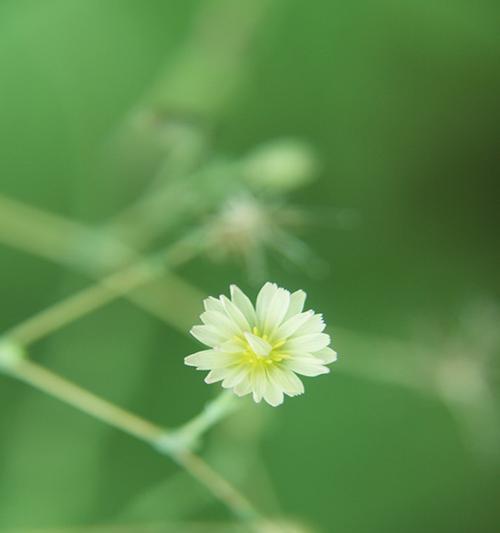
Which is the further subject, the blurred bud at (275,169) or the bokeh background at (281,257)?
the bokeh background at (281,257)

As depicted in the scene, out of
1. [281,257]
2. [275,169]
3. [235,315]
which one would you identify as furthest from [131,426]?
[281,257]

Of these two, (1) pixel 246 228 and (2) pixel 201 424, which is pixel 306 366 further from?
(1) pixel 246 228

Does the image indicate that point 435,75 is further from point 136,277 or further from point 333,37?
point 136,277

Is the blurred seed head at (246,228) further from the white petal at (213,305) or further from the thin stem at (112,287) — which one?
the white petal at (213,305)

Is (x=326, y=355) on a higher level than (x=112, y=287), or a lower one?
lower

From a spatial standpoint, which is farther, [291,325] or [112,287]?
[112,287]

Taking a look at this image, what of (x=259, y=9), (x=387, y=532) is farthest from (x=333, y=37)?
(x=387, y=532)

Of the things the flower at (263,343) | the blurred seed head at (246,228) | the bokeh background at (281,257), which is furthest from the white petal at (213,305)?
the bokeh background at (281,257)

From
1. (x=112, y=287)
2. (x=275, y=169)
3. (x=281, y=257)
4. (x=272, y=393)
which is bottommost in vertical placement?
(x=272, y=393)
